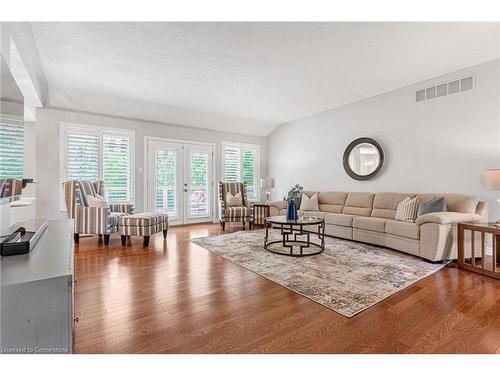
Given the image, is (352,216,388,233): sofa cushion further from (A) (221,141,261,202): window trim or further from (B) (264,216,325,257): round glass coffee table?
(A) (221,141,261,202): window trim

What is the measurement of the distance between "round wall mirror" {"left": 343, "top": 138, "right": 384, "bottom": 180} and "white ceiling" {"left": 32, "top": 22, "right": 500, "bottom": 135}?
3.06ft

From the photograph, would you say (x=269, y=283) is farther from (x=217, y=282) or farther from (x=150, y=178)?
(x=150, y=178)

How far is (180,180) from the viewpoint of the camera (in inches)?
245

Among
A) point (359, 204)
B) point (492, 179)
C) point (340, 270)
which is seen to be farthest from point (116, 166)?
point (492, 179)

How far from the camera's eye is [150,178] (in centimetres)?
581

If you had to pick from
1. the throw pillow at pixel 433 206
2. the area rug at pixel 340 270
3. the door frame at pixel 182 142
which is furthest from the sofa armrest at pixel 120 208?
the throw pillow at pixel 433 206

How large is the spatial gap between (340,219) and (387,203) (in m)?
0.86

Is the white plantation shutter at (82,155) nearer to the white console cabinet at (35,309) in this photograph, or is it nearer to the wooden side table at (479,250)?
the white console cabinet at (35,309)

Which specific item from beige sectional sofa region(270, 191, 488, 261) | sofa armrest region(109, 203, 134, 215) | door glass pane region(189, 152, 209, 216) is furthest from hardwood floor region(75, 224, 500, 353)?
door glass pane region(189, 152, 209, 216)

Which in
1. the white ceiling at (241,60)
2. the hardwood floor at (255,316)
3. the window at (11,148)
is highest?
the white ceiling at (241,60)

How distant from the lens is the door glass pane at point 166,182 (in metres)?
5.93

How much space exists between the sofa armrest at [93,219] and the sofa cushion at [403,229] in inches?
173
